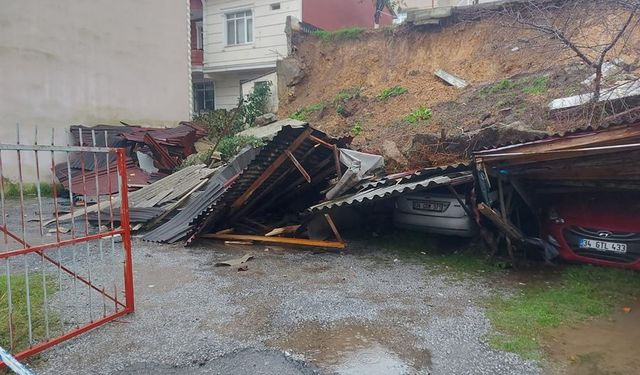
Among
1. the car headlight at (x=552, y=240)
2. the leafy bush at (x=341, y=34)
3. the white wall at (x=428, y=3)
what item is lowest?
the car headlight at (x=552, y=240)

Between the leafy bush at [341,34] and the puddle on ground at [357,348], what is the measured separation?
15206mm

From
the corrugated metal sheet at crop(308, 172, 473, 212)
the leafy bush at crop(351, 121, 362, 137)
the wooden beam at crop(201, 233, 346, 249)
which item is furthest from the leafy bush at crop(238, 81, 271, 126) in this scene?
the corrugated metal sheet at crop(308, 172, 473, 212)

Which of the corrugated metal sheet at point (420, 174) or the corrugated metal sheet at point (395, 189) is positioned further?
the corrugated metal sheet at point (420, 174)

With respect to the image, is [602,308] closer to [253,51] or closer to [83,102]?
[83,102]

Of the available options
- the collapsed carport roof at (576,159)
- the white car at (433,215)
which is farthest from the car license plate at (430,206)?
the collapsed carport roof at (576,159)

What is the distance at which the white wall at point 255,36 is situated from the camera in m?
19.0

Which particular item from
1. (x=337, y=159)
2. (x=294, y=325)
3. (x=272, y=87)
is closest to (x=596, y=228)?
(x=337, y=159)

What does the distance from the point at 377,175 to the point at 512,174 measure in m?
2.41

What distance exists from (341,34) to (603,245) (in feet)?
47.2

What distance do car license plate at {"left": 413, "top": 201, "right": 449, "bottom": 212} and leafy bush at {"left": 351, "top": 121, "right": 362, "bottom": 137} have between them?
7.44m

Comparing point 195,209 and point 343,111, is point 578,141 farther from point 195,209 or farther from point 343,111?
point 343,111

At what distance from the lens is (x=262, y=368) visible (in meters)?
3.44

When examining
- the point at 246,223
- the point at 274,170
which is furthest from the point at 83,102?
the point at 274,170

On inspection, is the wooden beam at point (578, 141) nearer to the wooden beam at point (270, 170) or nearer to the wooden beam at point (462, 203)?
the wooden beam at point (462, 203)
